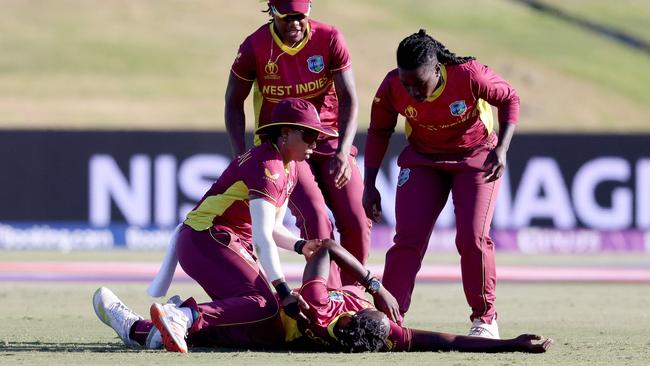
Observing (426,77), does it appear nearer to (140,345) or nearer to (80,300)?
(140,345)

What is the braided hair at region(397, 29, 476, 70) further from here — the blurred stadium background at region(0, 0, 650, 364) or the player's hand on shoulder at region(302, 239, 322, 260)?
the blurred stadium background at region(0, 0, 650, 364)

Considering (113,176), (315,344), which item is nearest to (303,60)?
(315,344)

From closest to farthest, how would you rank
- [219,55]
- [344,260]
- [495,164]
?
[344,260] → [495,164] → [219,55]

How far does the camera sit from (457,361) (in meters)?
7.78

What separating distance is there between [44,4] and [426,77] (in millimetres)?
43140

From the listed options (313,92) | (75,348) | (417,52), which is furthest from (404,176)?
(75,348)

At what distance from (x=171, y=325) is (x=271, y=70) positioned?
228cm

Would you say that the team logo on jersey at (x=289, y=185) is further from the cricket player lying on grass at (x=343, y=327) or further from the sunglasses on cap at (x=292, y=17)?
the sunglasses on cap at (x=292, y=17)

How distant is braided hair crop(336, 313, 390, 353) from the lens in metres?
8.15

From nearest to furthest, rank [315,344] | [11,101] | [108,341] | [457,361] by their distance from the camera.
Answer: [457,361]
[315,344]
[108,341]
[11,101]

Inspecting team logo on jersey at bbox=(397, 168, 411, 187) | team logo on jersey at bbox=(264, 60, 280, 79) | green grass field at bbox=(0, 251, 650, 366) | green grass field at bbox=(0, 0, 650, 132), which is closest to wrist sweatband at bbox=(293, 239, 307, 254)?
green grass field at bbox=(0, 251, 650, 366)

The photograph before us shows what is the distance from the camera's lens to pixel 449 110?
9.18m

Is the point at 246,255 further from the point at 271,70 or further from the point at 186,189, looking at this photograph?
the point at 186,189

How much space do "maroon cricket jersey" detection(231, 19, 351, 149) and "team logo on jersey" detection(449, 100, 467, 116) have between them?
90 centimetres
